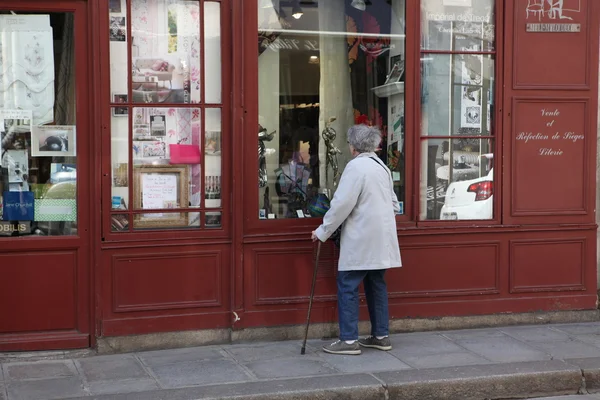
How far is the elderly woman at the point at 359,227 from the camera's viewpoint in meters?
6.44

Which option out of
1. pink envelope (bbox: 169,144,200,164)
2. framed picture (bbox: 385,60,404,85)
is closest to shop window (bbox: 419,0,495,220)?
framed picture (bbox: 385,60,404,85)

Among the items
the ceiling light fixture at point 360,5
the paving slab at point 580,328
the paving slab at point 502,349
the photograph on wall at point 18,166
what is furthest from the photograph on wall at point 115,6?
the paving slab at point 580,328

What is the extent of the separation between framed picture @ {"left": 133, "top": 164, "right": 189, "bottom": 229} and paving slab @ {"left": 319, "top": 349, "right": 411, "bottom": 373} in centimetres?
169

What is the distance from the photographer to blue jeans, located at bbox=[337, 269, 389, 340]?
656 cm

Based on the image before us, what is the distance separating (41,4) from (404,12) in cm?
309

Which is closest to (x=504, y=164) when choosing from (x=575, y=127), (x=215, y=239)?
(x=575, y=127)

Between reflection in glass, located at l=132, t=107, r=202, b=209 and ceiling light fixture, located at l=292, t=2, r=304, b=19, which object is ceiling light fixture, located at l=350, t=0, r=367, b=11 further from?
reflection in glass, located at l=132, t=107, r=202, b=209

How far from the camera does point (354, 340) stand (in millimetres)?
6590

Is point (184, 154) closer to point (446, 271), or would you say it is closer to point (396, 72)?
point (396, 72)

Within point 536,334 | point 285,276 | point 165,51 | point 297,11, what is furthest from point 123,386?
point 536,334

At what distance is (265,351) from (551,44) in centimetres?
377

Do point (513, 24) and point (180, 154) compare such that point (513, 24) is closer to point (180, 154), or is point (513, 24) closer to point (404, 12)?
point (404, 12)

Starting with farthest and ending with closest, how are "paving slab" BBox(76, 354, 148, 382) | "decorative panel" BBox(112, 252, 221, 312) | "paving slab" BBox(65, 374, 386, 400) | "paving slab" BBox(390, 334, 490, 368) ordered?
"decorative panel" BBox(112, 252, 221, 312) → "paving slab" BBox(390, 334, 490, 368) → "paving slab" BBox(76, 354, 148, 382) → "paving slab" BBox(65, 374, 386, 400)

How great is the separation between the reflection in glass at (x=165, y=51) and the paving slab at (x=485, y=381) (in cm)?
284
